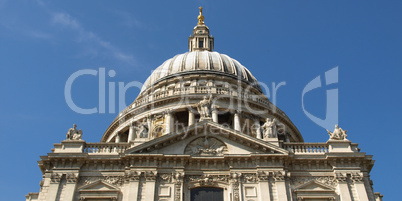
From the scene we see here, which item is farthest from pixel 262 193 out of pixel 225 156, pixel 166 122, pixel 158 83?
pixel 158 83

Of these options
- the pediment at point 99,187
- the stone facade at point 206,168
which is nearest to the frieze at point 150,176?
the stone facade at point 206,168

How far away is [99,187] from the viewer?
29.8m

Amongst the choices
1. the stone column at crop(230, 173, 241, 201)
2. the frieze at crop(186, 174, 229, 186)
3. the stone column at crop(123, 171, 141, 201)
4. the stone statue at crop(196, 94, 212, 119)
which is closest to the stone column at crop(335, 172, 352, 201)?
the stone column at crop(230, 173, 241, 201)

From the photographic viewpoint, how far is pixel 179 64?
2233 inches

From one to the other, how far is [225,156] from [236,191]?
257 cm

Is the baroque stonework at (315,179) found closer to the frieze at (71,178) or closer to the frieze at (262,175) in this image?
the frieze at (262,175)

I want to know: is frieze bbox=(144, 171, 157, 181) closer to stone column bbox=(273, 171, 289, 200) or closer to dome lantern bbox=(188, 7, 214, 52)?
stone column bbox=(273, 171, 289, 200)

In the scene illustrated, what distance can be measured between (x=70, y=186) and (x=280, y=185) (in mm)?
14081

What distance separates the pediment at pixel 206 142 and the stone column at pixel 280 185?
63.0 inches

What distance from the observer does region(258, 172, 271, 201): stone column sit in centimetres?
2898

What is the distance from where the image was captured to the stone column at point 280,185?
29047 mm

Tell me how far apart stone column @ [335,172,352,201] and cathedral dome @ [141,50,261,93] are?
86.6 ft

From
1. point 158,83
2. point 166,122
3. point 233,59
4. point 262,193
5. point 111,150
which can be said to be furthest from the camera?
point 233,59

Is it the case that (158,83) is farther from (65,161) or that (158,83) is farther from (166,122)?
(65,161)
